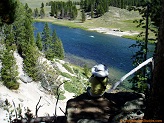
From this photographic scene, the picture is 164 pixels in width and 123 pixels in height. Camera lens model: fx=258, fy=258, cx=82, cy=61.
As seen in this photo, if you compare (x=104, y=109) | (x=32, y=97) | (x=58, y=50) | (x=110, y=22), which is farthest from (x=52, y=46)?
(x=110, y=22)

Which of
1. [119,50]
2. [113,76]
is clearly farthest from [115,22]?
[113,76]

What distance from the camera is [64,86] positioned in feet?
139

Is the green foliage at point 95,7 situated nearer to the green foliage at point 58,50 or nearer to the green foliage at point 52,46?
the green foliage at point 52,46

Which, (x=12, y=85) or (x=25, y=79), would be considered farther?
(x=25, y=79)

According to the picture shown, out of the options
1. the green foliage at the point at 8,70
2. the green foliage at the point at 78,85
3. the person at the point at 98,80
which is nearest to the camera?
the person at the point at 98,80

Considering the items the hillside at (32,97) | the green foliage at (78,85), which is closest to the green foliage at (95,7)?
the hillside at (32,97)

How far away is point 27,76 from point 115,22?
94.8m

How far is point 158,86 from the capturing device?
13.7 feet

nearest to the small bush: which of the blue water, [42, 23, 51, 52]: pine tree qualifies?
the blue water

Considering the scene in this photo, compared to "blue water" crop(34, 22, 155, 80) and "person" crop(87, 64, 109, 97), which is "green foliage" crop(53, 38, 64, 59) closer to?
"blue water" crop(34, 22, 155, 80)

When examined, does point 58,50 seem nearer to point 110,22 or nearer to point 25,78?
point 25,78

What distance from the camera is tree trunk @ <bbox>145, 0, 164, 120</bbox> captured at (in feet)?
13.3

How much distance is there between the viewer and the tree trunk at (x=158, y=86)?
4.05 meters

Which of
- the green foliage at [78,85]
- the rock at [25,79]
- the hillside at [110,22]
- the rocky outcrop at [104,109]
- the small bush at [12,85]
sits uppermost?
the rocky outcrop at [104,109]
